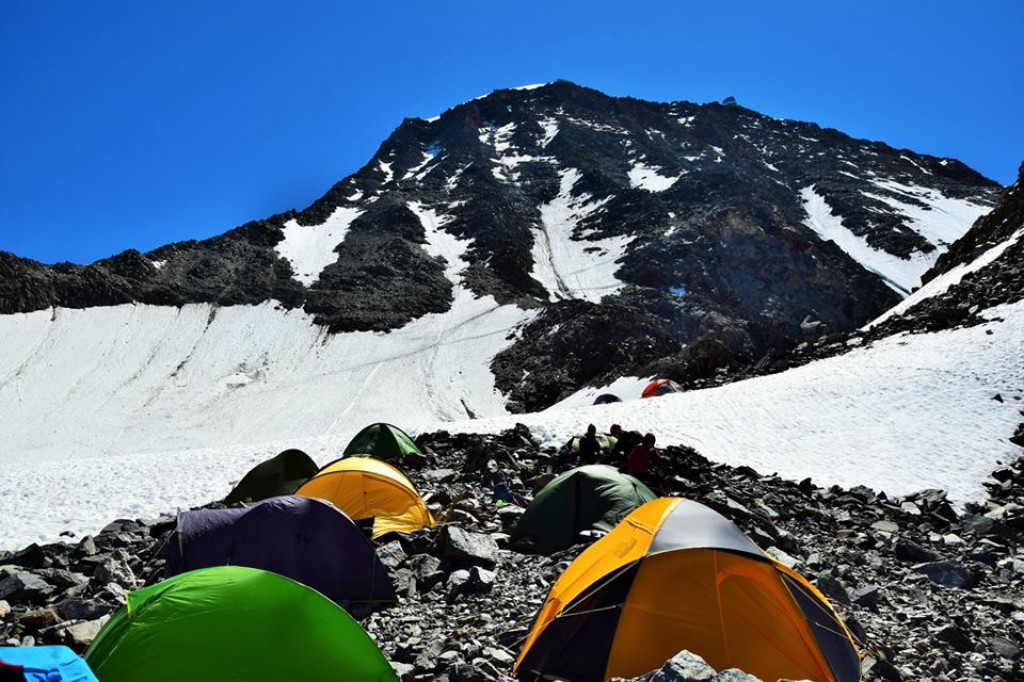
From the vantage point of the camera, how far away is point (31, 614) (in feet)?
23.1

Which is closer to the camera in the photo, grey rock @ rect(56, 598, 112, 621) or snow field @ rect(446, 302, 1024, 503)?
grey rock @ rect(56, 598, 112, 621)

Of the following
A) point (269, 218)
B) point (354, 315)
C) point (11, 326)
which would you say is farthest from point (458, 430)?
point (269, 218)

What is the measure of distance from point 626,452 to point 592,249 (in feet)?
266

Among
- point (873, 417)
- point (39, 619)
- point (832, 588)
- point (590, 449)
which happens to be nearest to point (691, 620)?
point (832, 588)

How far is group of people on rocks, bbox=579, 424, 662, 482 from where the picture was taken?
1355 centimetres

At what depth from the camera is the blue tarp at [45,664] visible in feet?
12.4

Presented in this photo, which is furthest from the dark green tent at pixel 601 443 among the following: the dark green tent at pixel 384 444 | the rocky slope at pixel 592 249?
the rocky slope at pixel 592 249

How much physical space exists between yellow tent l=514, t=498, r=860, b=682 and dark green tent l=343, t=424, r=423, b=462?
38.8 feet

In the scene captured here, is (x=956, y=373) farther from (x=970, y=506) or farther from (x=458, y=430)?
(x=458, y=430)

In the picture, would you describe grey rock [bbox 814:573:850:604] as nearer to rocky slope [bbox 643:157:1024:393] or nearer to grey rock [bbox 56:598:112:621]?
grey rock [bbox 56:598:112:621]

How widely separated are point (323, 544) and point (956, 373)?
766 inches

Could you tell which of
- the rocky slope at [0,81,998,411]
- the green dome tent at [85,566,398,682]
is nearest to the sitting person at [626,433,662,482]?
the green dome tent at [85,566,398,682]

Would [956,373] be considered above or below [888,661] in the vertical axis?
above

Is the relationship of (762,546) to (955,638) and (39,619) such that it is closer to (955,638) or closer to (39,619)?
(955,638)
